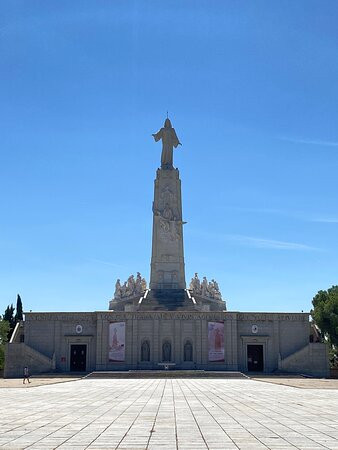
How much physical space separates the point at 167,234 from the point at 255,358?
18.7m

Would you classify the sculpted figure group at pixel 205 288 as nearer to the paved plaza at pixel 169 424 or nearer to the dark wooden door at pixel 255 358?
the dark wooden door at pixel 255 358

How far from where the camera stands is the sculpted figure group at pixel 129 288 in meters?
72.1

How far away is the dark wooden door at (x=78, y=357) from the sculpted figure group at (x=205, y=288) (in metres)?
14.9

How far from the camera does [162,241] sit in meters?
74.9

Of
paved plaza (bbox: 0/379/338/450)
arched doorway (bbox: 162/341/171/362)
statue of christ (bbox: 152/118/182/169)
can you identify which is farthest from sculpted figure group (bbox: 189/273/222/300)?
paved plaza (bbox: 0/379/338/450)

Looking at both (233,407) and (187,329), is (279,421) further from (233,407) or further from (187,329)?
(187,329)

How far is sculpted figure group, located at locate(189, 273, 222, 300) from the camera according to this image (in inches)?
2852

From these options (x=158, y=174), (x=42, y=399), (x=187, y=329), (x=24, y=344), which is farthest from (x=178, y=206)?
(x=42, y=399)

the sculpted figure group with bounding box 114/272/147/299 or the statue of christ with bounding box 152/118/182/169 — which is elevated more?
the statue of christ with bounding box 152/118/182/169

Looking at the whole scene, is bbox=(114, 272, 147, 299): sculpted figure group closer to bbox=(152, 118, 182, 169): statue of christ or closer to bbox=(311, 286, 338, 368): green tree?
bbox=(152, 118, 182, 169): statue of christ

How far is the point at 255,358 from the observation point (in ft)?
209

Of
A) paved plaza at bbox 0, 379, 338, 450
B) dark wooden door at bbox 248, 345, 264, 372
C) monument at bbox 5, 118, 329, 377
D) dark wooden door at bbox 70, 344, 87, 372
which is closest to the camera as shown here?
paved plaza at bbox 0, 379, 338, 450

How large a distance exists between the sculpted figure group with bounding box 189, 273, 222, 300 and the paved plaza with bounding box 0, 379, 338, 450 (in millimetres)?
45493

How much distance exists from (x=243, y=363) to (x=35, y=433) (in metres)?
49.7
